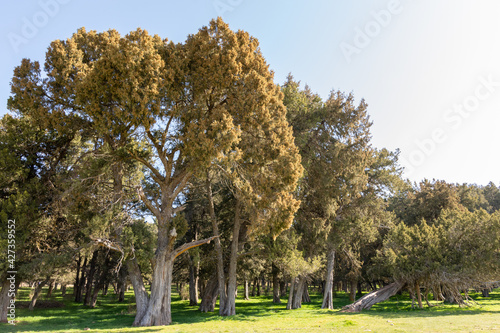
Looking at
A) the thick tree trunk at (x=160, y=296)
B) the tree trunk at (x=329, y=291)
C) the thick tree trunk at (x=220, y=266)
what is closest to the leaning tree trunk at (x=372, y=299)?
the tree trunk at (x=329, y=291)

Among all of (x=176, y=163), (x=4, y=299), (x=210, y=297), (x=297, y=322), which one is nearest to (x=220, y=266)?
(x=210, y=297)

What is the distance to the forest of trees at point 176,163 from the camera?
1293cm

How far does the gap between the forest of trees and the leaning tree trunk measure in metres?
0.10

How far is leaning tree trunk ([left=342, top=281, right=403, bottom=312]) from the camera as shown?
66.4 ft

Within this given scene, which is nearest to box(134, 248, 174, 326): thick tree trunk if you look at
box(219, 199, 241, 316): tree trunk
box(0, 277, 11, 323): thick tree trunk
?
box(219, 199, 241, 316): tree trunk

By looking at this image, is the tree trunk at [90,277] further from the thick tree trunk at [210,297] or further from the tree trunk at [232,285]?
the tree trunk at [232,285]

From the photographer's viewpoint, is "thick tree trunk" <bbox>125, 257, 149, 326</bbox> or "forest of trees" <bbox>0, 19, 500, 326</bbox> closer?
"forest of trees" <bbox>0, 19, 500, 326</bbox>

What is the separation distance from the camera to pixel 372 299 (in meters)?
21.6

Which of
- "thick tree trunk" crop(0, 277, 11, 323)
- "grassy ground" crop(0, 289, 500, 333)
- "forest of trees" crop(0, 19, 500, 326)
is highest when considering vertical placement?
"forest of trees" crop(0, 19, 500, 326)

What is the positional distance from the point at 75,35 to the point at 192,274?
21684 mm

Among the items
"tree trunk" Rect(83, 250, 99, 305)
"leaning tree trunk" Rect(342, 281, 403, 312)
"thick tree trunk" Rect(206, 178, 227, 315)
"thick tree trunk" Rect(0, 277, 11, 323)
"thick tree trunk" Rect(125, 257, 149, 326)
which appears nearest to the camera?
"thick tree trunk" Rect(125, 257, 149, 326)

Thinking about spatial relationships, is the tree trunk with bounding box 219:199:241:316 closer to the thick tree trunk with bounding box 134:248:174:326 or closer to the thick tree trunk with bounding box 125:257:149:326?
the thick tree trunk with bounding box 134:248:174:326

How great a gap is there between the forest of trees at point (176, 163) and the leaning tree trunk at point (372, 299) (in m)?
0.10

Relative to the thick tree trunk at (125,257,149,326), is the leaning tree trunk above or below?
below
